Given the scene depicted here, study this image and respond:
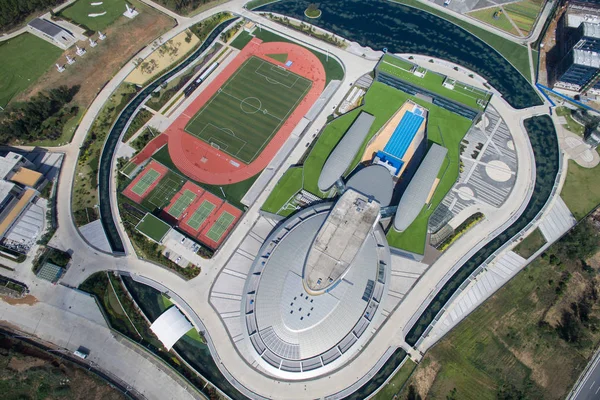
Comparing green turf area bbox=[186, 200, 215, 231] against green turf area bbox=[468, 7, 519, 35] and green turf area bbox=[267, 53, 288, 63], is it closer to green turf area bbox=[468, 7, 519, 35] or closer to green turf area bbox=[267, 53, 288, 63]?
green turf area bbox=[267, 53, 288, 63]

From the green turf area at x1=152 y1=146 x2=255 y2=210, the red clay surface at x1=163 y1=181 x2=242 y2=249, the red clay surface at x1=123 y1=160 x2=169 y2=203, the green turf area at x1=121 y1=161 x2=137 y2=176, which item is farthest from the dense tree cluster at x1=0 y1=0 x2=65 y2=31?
the red clay surface at x1=163 y1=181 x2=242 y2=249

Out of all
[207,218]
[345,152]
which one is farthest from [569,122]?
[207,218]

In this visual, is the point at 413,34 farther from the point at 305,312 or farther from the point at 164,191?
the point at 305,312

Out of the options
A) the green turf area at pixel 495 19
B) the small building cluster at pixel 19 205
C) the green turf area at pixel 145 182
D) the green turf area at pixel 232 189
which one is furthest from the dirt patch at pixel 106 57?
the green turf area at pixel 495 19

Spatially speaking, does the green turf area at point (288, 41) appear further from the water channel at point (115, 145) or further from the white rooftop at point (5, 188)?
the white rooftop at point (5, 188)

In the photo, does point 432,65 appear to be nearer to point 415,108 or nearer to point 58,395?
point 415,108

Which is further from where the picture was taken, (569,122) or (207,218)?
(569,122)
